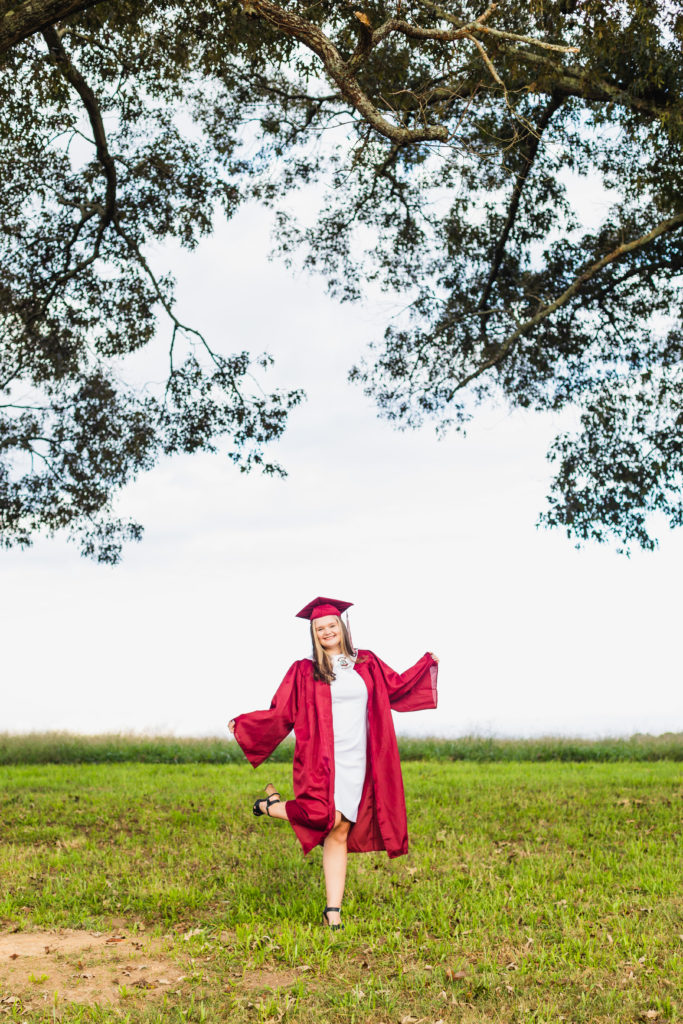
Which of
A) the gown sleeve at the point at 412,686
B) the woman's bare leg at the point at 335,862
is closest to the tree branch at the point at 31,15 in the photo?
the gown sleeve at the point at 412,686

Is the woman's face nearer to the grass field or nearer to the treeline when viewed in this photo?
the grass field

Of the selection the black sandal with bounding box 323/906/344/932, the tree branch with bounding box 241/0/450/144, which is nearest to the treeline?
the black sandal with bounding box 323/906/344/932

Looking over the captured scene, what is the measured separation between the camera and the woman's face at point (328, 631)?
8102 mm

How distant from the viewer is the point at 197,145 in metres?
15.9

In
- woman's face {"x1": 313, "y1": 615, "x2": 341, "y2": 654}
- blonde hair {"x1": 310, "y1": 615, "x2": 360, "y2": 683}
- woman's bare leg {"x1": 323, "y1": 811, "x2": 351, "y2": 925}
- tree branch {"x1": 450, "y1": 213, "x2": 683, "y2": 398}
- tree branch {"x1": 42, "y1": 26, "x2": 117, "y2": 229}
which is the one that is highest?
tree branch {"x1": 42, "y1": 26, "x2": 117, "y2": 229}

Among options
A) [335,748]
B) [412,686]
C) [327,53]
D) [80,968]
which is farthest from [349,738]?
[327,53]

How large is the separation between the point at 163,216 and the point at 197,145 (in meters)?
1.29

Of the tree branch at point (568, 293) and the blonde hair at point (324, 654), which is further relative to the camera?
the tree branch at point (568, 293)

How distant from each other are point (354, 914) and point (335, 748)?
174cm

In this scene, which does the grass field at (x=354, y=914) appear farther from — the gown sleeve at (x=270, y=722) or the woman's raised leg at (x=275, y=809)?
the gown sleeve at (x=270, y=722)

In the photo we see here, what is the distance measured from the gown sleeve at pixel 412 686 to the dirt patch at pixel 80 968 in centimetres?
276

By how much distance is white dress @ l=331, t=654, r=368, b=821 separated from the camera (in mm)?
7816

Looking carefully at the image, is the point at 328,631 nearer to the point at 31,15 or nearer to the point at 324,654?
the point at 324,654

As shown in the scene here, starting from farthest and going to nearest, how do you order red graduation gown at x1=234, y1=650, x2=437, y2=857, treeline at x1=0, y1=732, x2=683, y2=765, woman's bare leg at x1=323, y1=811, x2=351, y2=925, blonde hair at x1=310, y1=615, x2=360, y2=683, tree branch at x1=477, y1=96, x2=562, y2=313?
treeline at x1=0, y1=732, x2=683, y2=765 < tree branch at x1=477, y1=96, x2=562, y2=313 < blonde hair at x1=310, y1=615, x2=360, y2=683 < woman's bare leg at x1=323, y1=811, x2=351, y2=925 < red graduation gown at x1=234, y1=650, x2=437, y2=857
